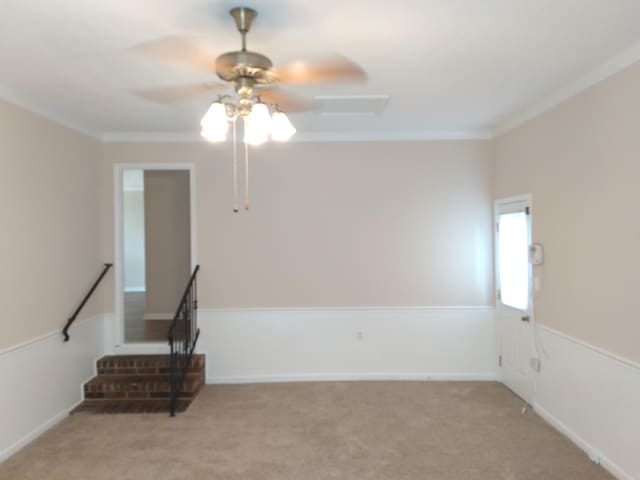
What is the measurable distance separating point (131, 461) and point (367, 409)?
203cm

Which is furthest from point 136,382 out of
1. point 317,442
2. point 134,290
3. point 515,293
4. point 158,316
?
point 134,290

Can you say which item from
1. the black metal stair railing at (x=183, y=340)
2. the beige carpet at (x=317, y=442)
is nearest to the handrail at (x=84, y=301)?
the beige carpet at (x=317, y=442)

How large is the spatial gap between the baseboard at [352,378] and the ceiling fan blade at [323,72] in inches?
125

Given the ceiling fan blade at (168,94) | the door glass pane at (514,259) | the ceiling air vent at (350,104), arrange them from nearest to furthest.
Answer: the ceiling fan blade at (168,94) → the ceiling air vent at (350,104) → the door glass pane at (514,259)

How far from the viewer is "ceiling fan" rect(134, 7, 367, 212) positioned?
6.73 ft

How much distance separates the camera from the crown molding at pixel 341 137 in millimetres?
4656

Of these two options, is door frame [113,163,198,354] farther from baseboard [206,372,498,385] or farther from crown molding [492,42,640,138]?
crown molding [492,42,640,138]

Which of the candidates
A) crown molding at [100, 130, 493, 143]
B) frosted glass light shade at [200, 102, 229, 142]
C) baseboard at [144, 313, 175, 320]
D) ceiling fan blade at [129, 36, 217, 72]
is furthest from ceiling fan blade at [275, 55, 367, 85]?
baseboard at [144, 313, 175, 320]

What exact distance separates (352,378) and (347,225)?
1736 millimetres

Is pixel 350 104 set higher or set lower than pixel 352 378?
higher

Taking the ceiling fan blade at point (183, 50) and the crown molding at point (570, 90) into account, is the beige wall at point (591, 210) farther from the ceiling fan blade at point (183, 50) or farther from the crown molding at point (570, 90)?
the ceiling fan blade at point (183, 50)

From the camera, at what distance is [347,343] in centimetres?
473

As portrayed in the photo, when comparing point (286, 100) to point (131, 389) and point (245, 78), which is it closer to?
point (245, 78)

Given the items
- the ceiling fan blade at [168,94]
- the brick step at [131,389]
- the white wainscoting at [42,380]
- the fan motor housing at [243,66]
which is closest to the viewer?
the fan motor housing at [243,66]
